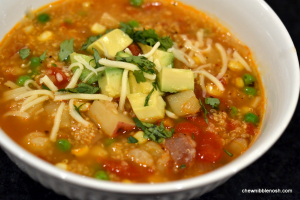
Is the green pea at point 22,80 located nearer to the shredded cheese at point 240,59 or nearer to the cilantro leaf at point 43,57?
the cilantro leaf at point 43,57

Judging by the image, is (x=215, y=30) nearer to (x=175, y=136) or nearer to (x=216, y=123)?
(x=216, y=123)

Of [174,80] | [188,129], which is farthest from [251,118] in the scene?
[174,80]

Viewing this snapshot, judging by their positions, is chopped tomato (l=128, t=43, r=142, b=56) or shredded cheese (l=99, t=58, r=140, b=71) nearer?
shredded cheese (l=99, t=58, r=140, b=71)

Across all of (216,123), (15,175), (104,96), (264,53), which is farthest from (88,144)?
(264,53)

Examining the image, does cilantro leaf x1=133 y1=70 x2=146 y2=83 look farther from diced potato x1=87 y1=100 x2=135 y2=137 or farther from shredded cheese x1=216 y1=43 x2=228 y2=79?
shredded cheese x1=216 y1=43 x2=228 y2=79

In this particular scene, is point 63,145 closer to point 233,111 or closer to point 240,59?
point 233,111

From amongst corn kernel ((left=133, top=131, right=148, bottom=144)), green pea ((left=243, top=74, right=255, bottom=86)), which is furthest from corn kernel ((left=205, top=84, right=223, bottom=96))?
corn kernel ((left=133, top=131, right=148, bottom=144))
